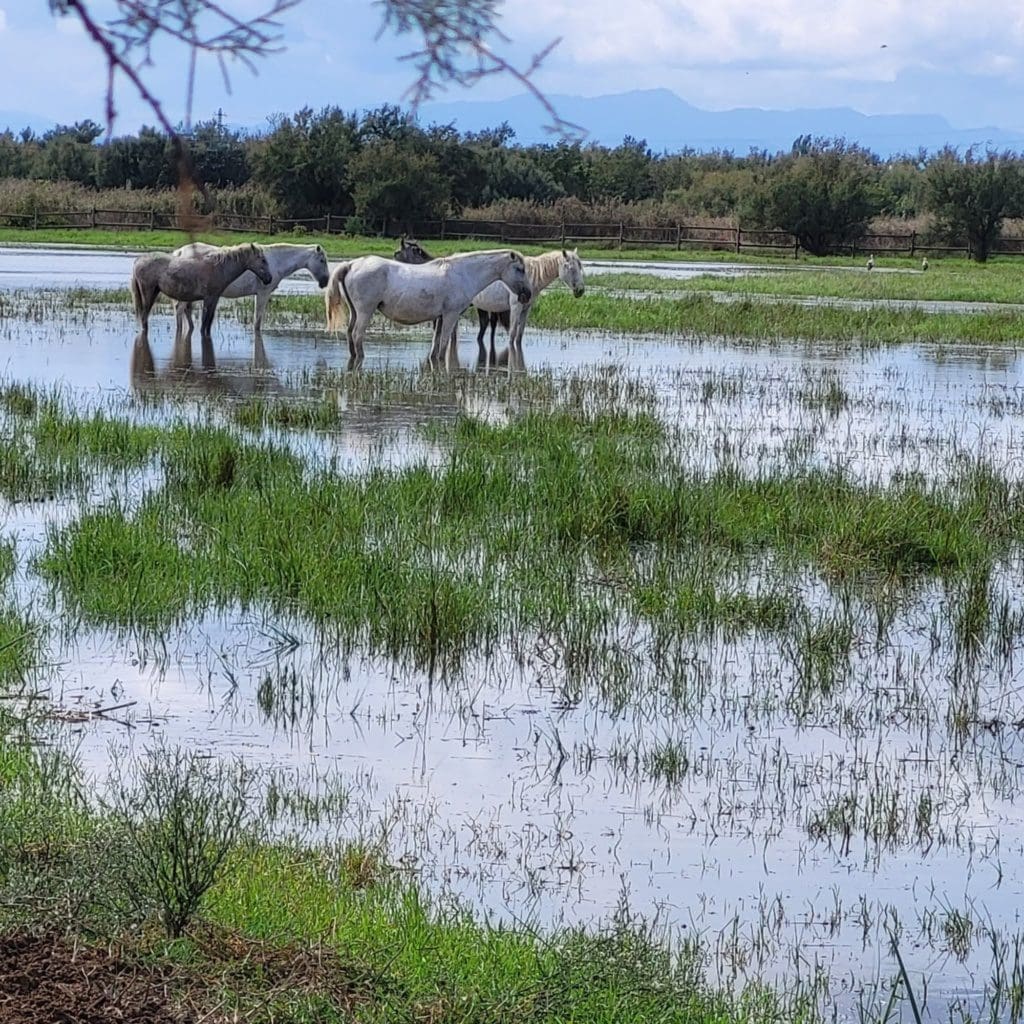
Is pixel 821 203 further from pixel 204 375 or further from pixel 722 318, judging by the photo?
pixel 204 375

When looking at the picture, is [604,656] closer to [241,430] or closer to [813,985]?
[813,985]

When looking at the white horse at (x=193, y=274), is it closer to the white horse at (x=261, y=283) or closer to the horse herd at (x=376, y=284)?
the horse herd at (x=376, y=284)

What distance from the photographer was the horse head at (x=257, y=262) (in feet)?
75.5

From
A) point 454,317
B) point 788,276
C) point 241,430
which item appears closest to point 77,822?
point 241,430

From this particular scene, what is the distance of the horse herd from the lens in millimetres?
20328

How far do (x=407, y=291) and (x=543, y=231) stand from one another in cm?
3713

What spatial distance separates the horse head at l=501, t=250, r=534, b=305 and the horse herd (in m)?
0.01

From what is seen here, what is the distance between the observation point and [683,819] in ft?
19.6

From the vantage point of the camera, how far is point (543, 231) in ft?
186

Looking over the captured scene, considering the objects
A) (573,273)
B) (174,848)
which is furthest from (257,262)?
(174,848)

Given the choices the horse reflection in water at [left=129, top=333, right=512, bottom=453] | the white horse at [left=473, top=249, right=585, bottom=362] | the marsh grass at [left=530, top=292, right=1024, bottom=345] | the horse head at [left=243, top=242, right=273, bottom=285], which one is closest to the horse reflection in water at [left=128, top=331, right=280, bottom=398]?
the horse reflection in water at [left=129, top=333, right=512, bottom=453]

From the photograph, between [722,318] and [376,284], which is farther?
[722,318]

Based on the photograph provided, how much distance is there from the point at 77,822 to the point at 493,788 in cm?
165

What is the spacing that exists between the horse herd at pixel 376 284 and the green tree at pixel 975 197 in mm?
33112
